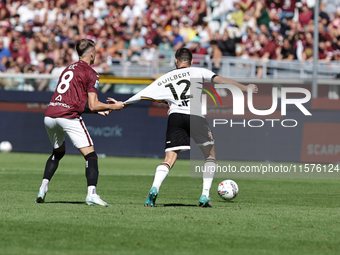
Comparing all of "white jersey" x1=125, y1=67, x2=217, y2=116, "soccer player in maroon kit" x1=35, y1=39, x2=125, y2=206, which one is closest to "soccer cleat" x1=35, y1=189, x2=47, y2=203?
"soccer player in maroon kit" x1=35, y1=39, x2=125, y2=206

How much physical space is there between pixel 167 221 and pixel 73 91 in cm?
235

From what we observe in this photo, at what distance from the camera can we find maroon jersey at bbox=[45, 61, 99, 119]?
299 inches

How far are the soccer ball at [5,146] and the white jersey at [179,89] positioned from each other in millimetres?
12751

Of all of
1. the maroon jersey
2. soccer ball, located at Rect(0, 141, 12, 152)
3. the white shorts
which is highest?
the maroon jersey

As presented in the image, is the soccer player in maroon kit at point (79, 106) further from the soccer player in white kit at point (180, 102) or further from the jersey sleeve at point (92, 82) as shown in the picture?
the soccer player in white kit at point (180, 102)

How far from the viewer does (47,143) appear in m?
19.3

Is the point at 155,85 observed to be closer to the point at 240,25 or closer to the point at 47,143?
the point at 47,143

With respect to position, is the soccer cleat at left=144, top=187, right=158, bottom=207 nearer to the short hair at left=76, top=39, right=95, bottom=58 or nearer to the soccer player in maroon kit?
the soccer player in maroon kit

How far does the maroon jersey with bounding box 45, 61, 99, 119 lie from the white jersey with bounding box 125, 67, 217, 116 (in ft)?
2.36

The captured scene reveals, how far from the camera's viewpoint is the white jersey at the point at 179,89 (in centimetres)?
782

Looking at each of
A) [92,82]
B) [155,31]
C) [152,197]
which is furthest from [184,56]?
[155,31]

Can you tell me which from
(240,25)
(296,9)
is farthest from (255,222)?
(296,9)

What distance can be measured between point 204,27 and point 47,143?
783 cm

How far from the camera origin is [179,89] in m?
7.84
